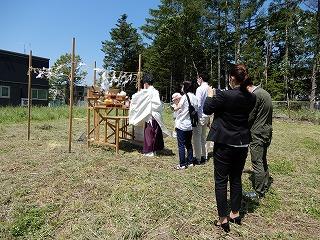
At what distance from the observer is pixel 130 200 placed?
4578mm

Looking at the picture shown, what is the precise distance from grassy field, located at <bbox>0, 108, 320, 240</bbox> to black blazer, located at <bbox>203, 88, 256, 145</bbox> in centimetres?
96

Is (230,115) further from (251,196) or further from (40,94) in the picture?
(40,94)

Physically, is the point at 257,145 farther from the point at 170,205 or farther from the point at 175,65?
the point at 175,65

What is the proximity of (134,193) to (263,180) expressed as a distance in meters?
1.74

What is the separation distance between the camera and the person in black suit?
3.80 m

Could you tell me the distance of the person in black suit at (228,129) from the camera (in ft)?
12.5

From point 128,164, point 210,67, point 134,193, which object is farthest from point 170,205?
point 210,67

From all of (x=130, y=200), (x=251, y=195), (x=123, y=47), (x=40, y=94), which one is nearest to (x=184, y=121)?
(x=251, y=195)

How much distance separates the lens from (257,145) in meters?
4.97

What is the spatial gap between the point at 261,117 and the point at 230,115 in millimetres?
1304

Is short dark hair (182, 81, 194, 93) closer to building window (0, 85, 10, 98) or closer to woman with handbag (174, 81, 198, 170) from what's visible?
woman with handbag (174, 81, 198, 170)

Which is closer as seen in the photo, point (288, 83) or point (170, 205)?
point (170, 205)

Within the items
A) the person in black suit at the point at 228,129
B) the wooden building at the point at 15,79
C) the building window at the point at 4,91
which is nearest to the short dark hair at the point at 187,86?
the person in black suit at the point at 228,129

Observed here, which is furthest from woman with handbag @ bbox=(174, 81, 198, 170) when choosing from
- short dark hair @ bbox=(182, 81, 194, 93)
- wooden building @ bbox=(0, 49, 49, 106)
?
wooden building @ bbox=(0, 49, 49, 106)
